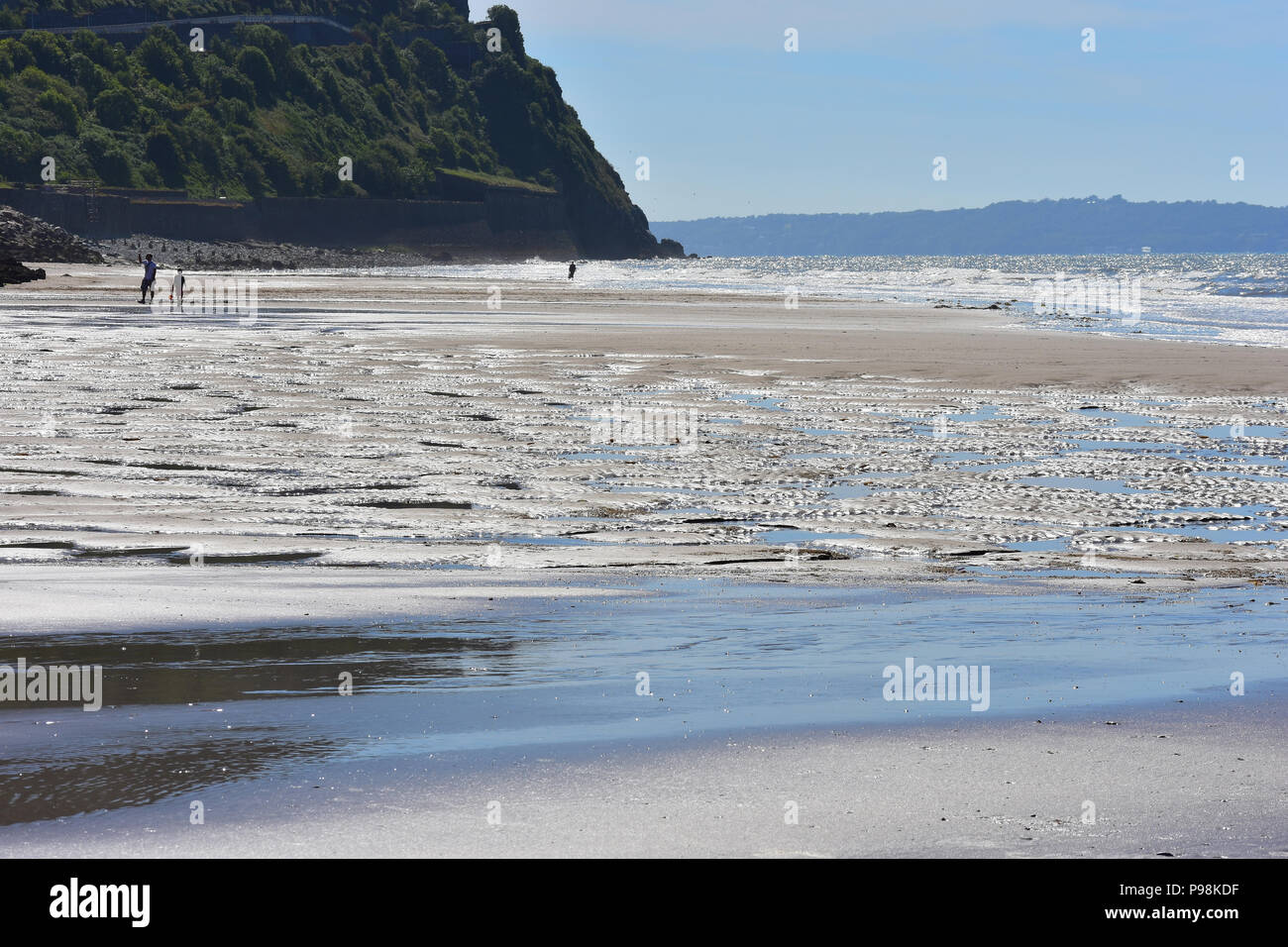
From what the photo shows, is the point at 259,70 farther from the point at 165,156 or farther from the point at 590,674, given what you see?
the point at 590,674

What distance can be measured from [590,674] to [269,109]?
155 m

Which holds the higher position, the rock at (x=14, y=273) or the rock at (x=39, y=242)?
the rock at (x=39, y=242)

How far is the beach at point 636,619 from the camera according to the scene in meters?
4.22

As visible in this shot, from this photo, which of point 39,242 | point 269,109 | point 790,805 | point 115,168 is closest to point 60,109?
point 115,168

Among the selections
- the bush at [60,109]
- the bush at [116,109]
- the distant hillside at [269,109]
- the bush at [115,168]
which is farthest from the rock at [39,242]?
the bush at [116,109]

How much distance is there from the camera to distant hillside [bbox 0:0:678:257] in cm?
12581

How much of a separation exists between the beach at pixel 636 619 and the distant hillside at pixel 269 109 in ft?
369

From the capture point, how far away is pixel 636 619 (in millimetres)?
6887

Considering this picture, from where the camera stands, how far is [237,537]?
862cm

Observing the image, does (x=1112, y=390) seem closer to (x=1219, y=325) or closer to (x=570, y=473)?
(x=570, y=473)

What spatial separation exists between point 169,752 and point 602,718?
1.55 m

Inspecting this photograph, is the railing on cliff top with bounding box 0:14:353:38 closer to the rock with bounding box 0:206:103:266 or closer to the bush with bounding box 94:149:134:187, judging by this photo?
the bush with bounding box 94:149:134:187

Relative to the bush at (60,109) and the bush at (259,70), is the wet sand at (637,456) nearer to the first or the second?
the bush at (60,109)
